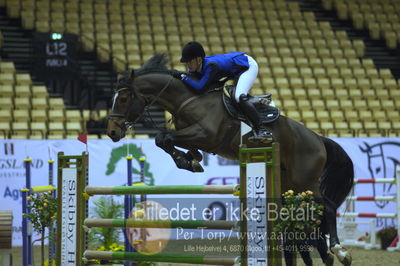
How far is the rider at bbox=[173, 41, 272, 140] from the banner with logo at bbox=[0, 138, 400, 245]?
3.72 meters

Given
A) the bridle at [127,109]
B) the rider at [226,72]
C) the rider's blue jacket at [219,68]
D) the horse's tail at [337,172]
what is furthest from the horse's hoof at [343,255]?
the bridle at [127,109]

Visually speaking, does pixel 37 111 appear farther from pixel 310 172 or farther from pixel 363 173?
pixel 310 172

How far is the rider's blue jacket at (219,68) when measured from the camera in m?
5.34

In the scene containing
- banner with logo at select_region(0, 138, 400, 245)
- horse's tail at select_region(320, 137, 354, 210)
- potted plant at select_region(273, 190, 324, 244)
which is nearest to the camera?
potted plant at select_region(273, 190, 324, 244)

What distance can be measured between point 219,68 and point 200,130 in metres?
0.60

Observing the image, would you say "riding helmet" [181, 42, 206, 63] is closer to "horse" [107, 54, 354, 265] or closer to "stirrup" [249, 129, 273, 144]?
"horse" [107, 54, 354, 265]

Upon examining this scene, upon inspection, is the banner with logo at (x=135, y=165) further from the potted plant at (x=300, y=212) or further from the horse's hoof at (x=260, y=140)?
the potted plant at (x=300, y=212)

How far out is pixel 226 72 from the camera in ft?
18.1

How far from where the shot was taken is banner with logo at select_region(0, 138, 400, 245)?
9273 mm

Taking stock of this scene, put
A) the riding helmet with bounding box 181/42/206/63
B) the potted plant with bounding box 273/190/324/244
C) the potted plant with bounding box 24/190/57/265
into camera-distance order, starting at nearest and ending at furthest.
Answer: the potted plant with bounding box 273/190/324/244 → the riding helmet with bounding box 181/42/206/63 → the potted plant with bounding box 24/190/57/265

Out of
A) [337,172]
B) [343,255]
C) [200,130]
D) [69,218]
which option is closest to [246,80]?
[200,130]

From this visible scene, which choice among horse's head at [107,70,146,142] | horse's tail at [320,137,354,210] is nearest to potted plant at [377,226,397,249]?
horse's tail at [320,137,354,210]

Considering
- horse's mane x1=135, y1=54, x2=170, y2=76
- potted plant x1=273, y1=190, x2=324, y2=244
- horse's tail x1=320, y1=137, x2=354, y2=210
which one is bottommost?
potted plant x1=273, y1=190, x2=324, y2=244

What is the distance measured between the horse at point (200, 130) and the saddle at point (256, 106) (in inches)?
1.7
